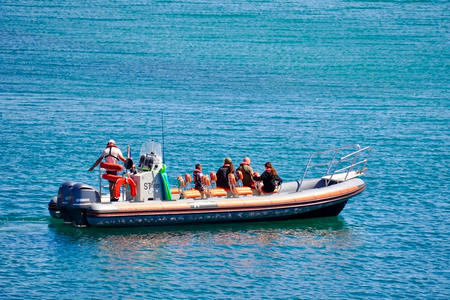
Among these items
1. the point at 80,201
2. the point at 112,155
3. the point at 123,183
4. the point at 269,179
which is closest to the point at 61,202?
the point at 80,201

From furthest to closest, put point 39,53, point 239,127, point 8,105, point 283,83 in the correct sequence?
point 39,53, point 283,83, point 8,105, point 239,127

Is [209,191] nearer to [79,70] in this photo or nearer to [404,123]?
[404,123]

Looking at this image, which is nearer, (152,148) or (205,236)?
(205,236)

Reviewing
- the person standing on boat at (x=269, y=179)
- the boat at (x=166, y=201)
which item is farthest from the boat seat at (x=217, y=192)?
the person standing on boat at (x=269, y=179)

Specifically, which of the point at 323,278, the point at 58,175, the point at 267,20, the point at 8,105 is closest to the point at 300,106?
the point at 8,105

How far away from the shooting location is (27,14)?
265 ft

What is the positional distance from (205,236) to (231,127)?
17.5 m

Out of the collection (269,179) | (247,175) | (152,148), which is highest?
(152,148)

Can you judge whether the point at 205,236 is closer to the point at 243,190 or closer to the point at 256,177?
the point at 243,190

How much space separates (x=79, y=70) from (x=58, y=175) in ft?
89.6

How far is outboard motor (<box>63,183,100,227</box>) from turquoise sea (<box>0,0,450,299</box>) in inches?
19.1

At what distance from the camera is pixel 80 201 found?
78.9ft

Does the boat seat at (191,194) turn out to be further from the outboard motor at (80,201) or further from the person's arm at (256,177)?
the outboard motor at (80,201)

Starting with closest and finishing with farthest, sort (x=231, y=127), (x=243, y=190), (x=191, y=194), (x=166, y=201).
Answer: (x=166, y=201) < (x=191, y=194) < (x=243, y=190) < (x=231, y=127)
